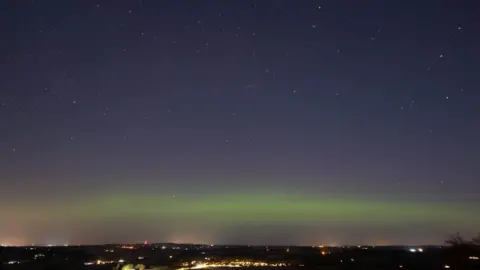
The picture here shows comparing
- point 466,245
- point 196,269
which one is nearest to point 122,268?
point 196,269

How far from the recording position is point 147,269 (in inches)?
2803

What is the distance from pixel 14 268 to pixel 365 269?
49.3 metres

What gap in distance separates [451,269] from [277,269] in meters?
23.3

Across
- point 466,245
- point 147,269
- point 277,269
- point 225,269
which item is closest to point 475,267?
point 466,245

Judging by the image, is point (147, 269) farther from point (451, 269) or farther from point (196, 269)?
point (451, 269)

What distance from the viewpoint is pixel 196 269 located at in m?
70.7

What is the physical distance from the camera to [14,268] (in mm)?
66750

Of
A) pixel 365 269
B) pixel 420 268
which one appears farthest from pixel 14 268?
pixel 420 268

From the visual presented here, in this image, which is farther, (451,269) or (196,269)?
(196,269)

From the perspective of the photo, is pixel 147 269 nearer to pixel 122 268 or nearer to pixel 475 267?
pixel 122 268

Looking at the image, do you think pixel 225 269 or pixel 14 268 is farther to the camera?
pixel 225 269

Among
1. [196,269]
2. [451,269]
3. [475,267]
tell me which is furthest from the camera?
[196,269]

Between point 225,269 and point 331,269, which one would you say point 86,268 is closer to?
point 225,269

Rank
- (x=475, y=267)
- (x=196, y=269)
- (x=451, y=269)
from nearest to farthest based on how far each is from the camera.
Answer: (x=475, y=267) < (x=451, y=269) < (x=196, y=269)
